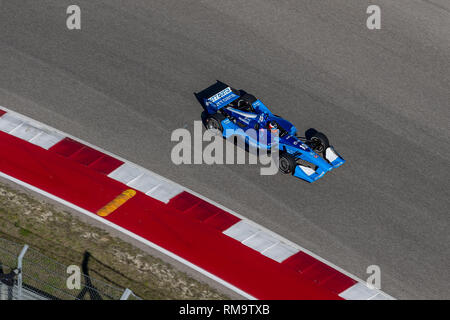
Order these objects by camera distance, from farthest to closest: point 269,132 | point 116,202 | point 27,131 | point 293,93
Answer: point 293,93 → point 27,131 → point 269,132 → point 116,202

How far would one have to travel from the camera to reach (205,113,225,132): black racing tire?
49.5ft

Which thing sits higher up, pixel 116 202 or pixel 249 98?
pixel 249 98

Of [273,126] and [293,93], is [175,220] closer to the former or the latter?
[273,126]

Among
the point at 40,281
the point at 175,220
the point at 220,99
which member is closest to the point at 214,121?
the point at 220,99

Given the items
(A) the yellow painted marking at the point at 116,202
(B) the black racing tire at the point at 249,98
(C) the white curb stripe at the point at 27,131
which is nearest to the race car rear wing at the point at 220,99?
(B) the black racing tire at the point at 249,98

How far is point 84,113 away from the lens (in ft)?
51.6

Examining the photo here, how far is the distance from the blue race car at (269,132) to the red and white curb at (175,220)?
165 cm

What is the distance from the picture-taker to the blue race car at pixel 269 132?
47.2ft

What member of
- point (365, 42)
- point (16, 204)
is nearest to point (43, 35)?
point (16, 204)

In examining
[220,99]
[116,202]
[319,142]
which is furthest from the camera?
[220,99]

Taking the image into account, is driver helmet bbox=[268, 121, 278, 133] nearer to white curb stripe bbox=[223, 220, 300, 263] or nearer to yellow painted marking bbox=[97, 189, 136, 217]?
white curb stripe bbox=[223, 220, 300, 263]

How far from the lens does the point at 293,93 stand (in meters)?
16.3

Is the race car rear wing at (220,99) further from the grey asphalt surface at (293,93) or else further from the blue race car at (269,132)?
the grey asphalt surface at (293,93)

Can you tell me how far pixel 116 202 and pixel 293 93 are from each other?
16.8ft
